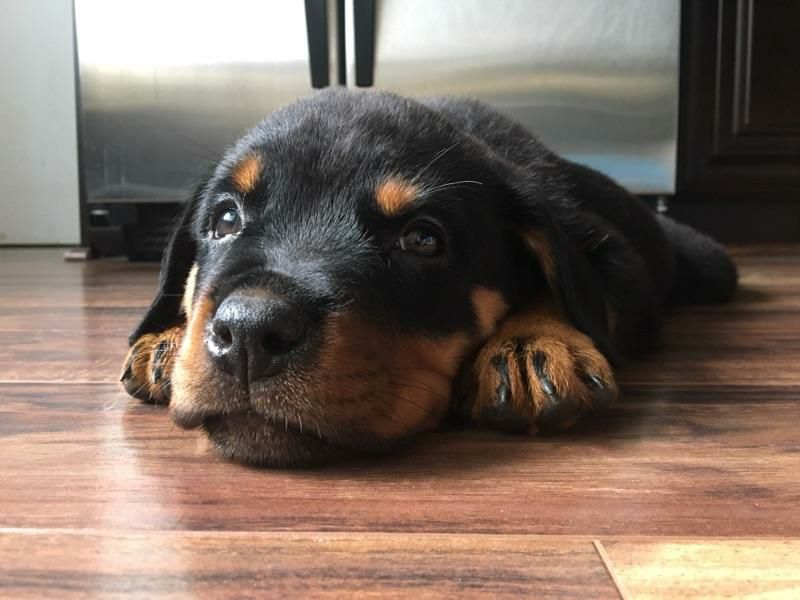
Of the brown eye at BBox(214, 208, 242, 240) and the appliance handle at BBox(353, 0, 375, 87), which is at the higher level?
the appliance handle at BBox(353, 0, 375, 87)

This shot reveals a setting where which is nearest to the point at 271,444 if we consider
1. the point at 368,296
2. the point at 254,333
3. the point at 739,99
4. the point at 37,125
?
the point at 254,333

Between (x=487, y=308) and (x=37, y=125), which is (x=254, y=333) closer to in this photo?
(x=487, y=308)

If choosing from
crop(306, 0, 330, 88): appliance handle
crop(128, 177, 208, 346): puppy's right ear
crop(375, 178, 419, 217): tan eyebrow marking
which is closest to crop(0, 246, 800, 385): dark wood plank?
crop(128, 177, 208, 346): puppy's right ear

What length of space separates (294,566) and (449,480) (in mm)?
371

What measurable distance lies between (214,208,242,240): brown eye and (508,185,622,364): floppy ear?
0.57 metres

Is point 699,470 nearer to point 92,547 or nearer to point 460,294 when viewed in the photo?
point 460,294

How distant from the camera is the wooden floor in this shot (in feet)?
3.15

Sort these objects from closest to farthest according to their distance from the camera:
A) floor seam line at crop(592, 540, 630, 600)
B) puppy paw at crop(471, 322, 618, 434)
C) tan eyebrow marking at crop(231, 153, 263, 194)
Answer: floor seam line at crop(592, 540, 630, 600)
puppy paw at crop(471, 322, 618, 434)
tan eyebrow marking at crop(231, 153, 263, 194)

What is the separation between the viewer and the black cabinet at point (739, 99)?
488 centimetres

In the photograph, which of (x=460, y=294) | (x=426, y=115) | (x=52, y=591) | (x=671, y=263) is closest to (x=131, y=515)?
(x=52, y=591)

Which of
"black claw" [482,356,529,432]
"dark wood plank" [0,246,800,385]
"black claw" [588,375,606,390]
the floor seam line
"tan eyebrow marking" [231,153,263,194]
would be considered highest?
"tan eyebrow marking" [231,153,263,194]

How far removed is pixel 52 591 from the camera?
92cm

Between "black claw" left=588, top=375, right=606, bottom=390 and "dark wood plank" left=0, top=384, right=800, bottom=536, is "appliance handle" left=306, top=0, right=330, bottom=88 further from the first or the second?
"black claw" left=588, top=375, right=606, bottom=390

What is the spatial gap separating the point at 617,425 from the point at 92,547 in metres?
0.96
